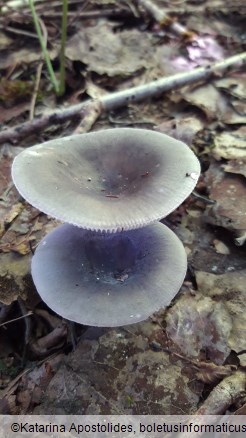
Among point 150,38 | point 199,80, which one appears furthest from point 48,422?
point 150,38

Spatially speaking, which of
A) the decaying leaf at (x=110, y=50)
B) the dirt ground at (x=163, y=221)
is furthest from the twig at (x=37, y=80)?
the decaying leaf at (x=110, y=50)

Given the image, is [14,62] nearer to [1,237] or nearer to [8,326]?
[1,237]

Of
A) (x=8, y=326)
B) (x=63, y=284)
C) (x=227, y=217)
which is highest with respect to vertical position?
(x=63, y=284)

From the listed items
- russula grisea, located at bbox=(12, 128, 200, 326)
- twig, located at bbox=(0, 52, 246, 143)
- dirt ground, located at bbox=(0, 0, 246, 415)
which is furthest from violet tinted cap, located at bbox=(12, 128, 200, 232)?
twig, located at bbox=(0, 52, 246, 143)

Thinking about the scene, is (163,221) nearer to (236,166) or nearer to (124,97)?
(236,166)

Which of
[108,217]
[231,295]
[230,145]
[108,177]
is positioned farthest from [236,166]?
[108,217]

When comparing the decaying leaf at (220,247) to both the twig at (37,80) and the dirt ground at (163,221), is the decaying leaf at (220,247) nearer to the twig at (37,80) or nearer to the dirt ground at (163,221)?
the dirt ground at (163,221)
